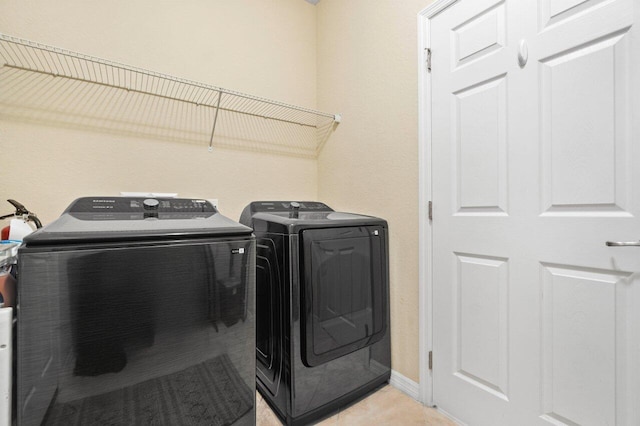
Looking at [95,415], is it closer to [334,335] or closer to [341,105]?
[334,335]

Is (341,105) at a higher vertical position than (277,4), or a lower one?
lower

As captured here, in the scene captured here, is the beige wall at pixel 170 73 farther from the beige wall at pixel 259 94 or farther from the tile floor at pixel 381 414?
the tile floor at pixel 381 414

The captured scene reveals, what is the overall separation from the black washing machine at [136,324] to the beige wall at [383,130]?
1.00 metres

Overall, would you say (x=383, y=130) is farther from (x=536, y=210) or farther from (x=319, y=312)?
(x=319, y=312)

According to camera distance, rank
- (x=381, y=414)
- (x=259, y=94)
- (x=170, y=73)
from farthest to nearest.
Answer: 1. (x=259, y=94)
2. (x=170, y=73)
3. (x=381, y=414)

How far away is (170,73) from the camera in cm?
201

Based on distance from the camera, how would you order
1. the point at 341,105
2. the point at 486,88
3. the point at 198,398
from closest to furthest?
the point at 198,398 → the point at 486,88 → the point at 341,105

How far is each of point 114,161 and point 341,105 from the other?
1.64m

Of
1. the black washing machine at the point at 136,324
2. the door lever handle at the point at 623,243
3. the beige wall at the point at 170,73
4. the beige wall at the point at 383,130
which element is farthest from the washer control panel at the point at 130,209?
the door lever handle at the point at 623,243

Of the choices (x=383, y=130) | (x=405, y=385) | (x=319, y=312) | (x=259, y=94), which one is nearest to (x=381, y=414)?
(x=405, y=385)

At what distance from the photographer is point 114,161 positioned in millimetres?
1839

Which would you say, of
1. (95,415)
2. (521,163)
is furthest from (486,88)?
(95,415)

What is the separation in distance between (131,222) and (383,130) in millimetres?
1570

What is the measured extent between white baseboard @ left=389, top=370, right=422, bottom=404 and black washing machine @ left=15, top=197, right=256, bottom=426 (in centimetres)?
100
